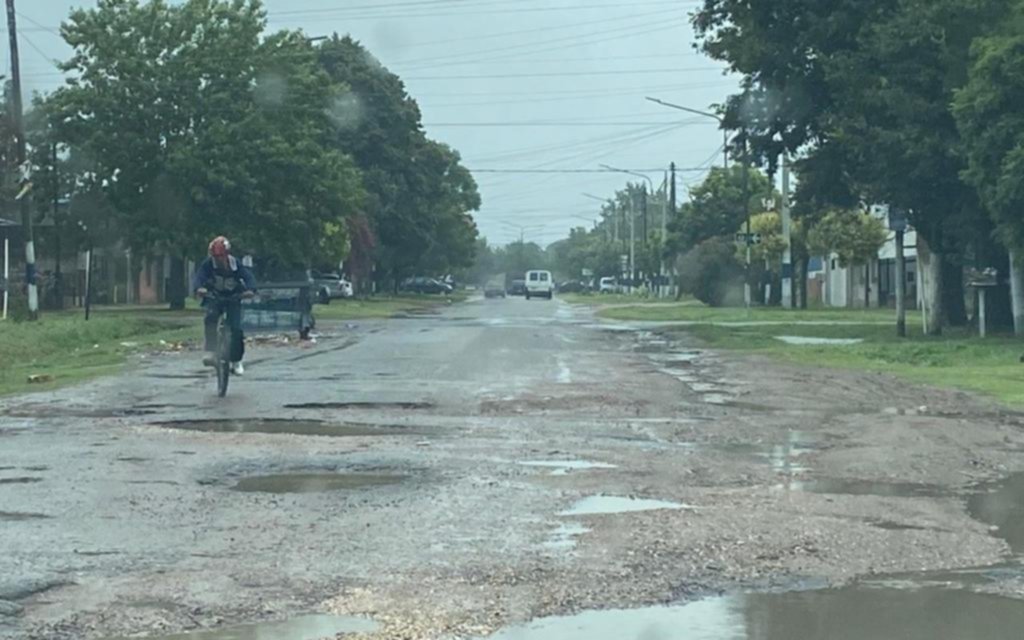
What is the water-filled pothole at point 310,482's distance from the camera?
11000mm

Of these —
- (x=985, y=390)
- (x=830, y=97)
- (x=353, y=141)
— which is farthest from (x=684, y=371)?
(x=353, y=141)

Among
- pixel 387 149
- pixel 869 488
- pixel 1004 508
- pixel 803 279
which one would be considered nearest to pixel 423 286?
pixel 387 149

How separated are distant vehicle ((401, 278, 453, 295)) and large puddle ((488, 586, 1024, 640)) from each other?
4502 inches

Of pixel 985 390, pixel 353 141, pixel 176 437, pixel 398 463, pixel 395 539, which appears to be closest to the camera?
pixel 395 539

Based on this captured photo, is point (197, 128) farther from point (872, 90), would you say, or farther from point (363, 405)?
point (363, 405)

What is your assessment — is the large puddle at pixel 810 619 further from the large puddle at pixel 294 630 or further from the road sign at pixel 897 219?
the road sign at pixel 897 219

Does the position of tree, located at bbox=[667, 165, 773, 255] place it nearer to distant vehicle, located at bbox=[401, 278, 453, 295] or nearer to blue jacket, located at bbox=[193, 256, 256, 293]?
distant vehicle, located at bbox=[401, 278, 453, 295]

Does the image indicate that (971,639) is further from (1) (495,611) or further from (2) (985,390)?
(2) (985,390)

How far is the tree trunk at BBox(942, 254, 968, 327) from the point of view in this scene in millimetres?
39250

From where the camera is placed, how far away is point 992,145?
29.2 meters

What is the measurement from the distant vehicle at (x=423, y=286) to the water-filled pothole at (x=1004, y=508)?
111 metres

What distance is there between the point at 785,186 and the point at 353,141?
104 feet

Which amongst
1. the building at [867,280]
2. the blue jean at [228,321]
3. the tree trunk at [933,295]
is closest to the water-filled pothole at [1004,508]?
the blue jean at [228,321]

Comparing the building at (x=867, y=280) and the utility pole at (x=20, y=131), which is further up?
the utility pole at (x=20, y=131)
